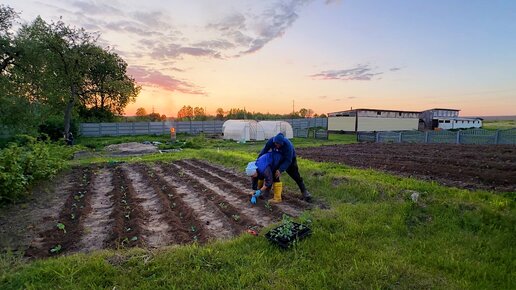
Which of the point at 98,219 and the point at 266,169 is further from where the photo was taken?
the point at 266,169

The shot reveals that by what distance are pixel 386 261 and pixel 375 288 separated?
540 mm

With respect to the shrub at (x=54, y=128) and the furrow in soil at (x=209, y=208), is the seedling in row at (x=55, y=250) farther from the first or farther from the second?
the shrub at (x=54, y=128)

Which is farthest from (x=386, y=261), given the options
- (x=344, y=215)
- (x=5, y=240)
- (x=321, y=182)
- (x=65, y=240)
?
(x=5, y=240)

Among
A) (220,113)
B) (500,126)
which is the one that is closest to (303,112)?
(220,113)

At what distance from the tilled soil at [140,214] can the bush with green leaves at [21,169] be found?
0.47 metres

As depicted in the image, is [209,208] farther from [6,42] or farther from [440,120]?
[440,120]

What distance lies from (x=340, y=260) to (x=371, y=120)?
3216 cm

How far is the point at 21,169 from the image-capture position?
6.55 meters

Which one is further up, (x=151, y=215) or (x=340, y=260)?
(x=340, y=260)

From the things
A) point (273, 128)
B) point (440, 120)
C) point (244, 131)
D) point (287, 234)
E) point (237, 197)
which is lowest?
point (237, 197)

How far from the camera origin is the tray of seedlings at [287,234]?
358 centimetres

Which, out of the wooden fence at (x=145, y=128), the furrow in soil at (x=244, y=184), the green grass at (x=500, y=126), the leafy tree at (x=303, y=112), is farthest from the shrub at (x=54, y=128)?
the green grass at (x=500, y=126)

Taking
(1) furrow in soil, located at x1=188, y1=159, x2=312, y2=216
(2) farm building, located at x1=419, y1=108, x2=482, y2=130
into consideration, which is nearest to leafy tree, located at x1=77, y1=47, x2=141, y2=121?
(1) furrow in soil, located at x1=188, y1=159, x2=312, y2=216

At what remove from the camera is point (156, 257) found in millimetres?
3305
